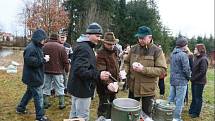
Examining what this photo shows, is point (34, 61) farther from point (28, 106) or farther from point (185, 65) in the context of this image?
point (185, 65)

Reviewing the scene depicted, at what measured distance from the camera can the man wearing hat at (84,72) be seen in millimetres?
4777

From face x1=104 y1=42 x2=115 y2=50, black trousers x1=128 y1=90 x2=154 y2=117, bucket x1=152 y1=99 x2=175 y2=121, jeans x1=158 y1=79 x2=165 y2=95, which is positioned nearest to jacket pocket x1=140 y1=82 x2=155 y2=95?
black trousers x1=128 y1=90 x2=154 y2=117

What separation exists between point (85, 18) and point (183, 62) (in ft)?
76.4

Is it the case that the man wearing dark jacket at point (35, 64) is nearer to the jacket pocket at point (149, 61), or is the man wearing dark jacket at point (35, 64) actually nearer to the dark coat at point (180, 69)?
the jacket pocket at point (149, 61)

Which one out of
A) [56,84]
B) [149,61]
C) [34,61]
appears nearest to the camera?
[149,61]

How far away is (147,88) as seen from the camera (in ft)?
18.7

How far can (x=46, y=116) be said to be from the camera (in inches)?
288

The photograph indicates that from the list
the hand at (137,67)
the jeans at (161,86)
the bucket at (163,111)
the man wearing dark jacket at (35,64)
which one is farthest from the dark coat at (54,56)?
the jeans at (161,86)

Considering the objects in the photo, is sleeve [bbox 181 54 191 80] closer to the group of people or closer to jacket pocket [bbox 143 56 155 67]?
the group of people

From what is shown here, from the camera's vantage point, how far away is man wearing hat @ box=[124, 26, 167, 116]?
5.54 meters

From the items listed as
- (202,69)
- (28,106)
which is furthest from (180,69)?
(28,106)

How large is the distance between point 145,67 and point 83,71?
1259mm

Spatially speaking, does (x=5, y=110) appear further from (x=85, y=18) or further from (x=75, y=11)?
(x=75, y=11)

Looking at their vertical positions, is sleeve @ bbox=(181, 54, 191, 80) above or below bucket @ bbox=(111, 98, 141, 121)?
above
